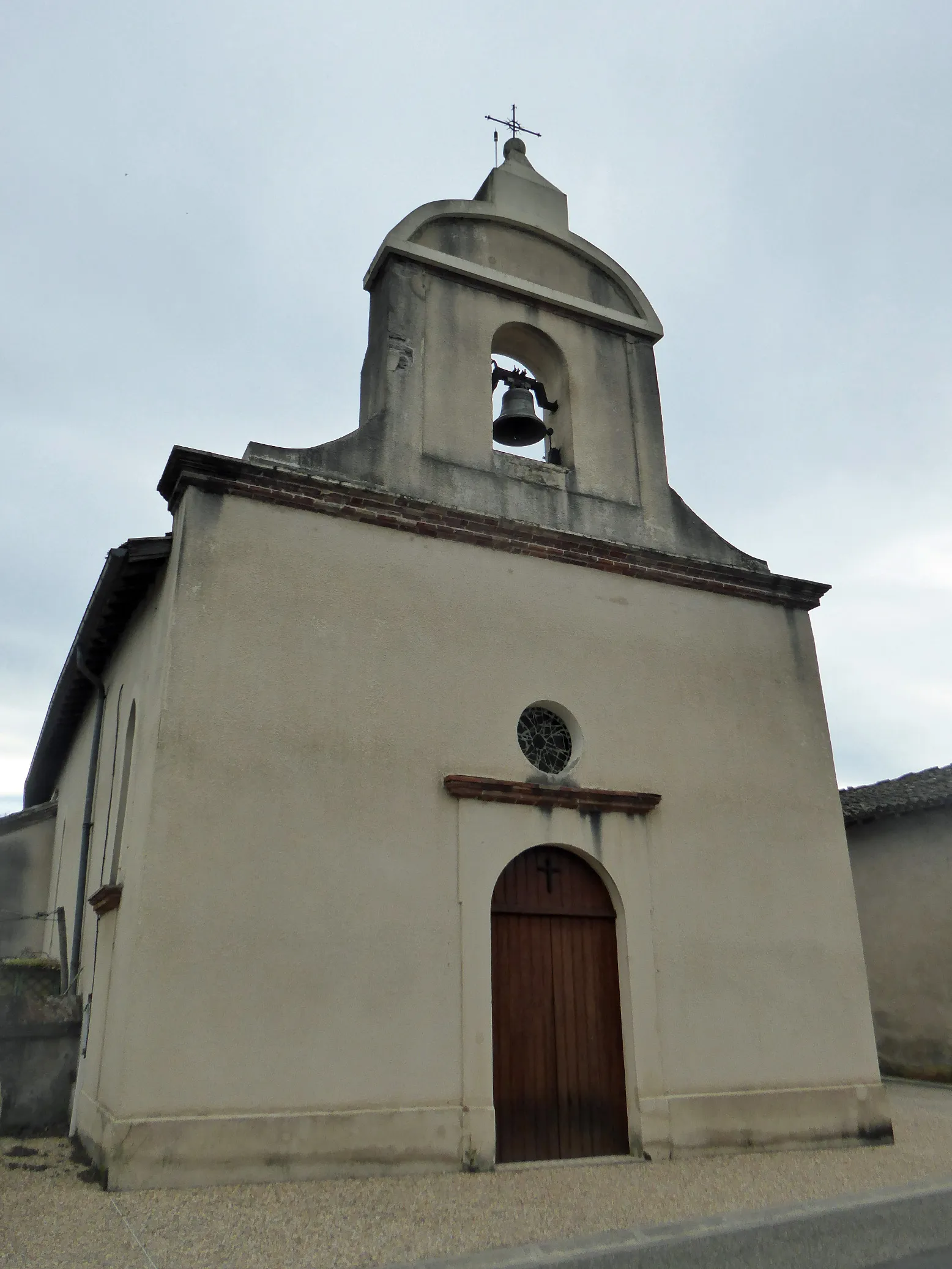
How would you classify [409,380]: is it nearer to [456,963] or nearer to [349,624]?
[349,624]

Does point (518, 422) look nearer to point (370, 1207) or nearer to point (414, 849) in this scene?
point (414, 849)

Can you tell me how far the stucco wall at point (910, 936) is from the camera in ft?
39.3

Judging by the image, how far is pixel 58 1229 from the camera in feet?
16.4

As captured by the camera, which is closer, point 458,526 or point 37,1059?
point 37,1059

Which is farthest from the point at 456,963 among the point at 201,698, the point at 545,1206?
the point at 201,698

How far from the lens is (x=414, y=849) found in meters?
7.21

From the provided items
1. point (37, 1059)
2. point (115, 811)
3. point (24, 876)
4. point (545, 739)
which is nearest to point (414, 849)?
point (545, 739)

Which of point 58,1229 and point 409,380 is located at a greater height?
point 409,380

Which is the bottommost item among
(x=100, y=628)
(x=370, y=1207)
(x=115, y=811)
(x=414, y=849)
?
(x=370, y=1207)

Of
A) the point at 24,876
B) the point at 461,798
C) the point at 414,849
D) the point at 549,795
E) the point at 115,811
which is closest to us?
the point at 414,849

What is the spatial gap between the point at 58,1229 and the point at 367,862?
292 centimetres

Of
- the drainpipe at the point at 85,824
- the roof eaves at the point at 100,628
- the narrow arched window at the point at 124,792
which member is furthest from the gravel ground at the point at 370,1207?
the roof eaves at the point at 100,628

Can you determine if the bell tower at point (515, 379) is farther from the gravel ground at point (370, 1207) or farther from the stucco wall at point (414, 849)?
the gravel ground at point (370, 1207)

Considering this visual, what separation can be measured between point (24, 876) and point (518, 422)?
9557 mm
